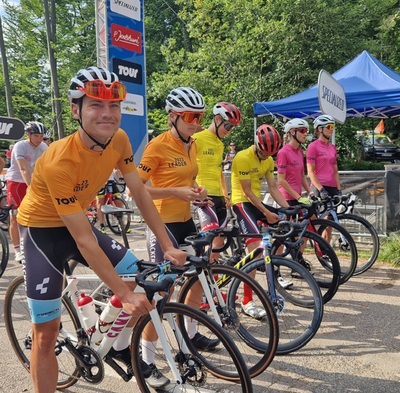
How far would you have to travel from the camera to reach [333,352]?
3.66 metres

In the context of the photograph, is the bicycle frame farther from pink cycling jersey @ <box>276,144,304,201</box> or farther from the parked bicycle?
the parked bicycle

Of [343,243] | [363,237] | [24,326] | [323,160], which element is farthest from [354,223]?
[24,326]

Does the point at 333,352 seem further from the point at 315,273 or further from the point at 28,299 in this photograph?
the point at 28,299

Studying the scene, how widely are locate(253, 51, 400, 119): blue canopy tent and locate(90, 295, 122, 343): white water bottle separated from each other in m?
8.80

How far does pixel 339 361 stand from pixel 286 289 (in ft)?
2.50

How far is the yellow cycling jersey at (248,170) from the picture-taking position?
446 cm

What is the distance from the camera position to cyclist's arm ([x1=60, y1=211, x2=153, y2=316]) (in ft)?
7.02

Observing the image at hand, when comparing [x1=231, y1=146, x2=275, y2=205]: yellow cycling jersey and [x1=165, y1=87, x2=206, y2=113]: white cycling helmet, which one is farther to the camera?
[x1=231, y1=146, x2=275, y2=205]: yellow cycling jersey

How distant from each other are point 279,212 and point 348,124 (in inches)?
559

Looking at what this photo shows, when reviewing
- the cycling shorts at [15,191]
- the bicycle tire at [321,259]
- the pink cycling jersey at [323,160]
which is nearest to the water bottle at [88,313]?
the bicycle tire at [321,259]

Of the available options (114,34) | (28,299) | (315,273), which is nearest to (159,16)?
(114,34)

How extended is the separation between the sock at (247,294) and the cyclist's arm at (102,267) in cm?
130

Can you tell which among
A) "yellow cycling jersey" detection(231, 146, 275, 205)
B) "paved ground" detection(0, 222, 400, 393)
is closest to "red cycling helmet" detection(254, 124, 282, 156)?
"yellow cycling jersey" detection(231, 146, 275, 205)

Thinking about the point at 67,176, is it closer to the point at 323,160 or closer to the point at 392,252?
the point at 323,160
